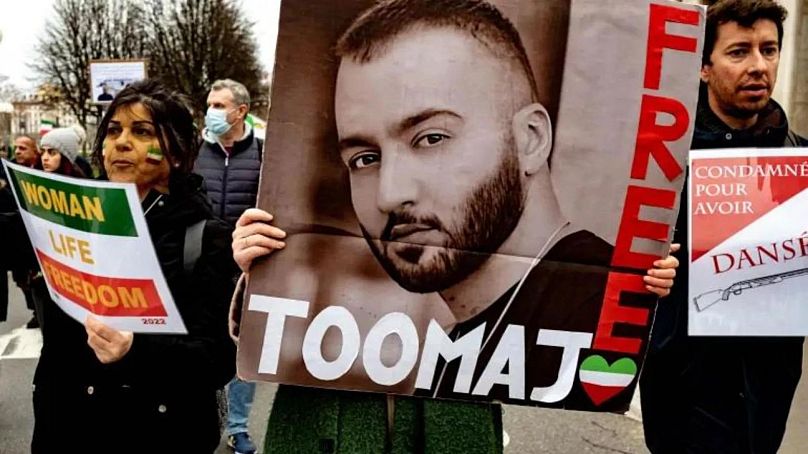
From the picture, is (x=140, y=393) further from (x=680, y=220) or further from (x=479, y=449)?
(x=680, y=220)

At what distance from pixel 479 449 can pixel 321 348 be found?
0.38m

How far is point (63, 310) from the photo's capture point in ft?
6.55

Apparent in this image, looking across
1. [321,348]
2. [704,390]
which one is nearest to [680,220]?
[704,390]

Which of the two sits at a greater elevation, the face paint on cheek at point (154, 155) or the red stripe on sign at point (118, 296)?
the face paint on cheek at point (154, 155)

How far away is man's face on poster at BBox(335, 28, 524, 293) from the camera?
5.70 feet

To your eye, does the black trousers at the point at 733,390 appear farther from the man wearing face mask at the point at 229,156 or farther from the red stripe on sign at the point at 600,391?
the man wearing face mask at the point at 229,156

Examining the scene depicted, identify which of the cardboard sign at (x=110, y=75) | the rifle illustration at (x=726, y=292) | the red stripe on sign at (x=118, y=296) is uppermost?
the cardboard sign at (x=110, y=75)

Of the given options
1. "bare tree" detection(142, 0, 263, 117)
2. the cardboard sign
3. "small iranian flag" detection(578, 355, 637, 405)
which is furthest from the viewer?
"bare tree" detection(142, 0, 263, 117)

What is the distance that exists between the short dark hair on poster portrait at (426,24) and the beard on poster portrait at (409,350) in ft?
1.69

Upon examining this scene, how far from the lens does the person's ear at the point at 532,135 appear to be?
5.84 ft

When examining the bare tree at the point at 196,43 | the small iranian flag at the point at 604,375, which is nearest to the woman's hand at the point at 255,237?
the small iranian flag at the point at 604,375

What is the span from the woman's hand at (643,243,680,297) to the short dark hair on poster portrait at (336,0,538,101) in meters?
0.51

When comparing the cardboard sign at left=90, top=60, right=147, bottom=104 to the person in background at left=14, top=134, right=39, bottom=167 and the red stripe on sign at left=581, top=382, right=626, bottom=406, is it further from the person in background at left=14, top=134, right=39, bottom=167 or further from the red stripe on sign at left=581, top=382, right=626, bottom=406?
the red stripe on sign at left=581, top=382, right=626, bottom=406

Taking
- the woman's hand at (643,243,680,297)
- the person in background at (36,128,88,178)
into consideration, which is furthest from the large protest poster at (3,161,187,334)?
the person in background at (36,128,88,178)
